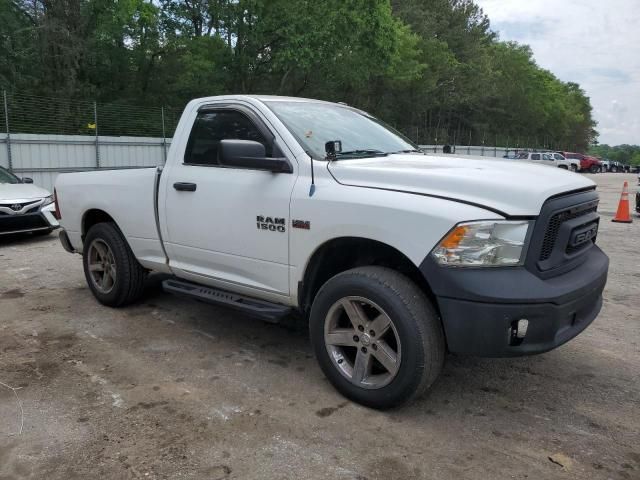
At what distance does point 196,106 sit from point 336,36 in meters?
22.2

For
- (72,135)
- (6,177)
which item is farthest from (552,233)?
(72,135)

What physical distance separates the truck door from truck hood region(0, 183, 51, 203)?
210 inches

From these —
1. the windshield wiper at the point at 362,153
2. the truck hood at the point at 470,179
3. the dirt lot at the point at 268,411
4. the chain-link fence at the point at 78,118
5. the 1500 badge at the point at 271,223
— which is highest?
the chain-link fence at the point at 78,118

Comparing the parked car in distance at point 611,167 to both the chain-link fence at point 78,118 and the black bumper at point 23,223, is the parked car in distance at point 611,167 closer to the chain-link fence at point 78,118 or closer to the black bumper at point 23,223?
the chain-link fence at point 78,118

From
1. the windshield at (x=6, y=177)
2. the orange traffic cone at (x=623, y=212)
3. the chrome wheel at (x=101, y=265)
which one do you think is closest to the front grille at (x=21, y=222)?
the windshield at (x=6, y=177)

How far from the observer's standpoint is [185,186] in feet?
13.5

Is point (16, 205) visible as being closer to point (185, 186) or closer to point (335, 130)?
point (185, 186)

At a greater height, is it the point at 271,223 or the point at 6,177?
the point at 271,223

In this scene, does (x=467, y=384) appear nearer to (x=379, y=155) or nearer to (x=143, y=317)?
(x=379, y=155)

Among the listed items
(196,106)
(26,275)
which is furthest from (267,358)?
(26,275)

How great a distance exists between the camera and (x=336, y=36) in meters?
24.9

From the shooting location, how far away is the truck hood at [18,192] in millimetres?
8398

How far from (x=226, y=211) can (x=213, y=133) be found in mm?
731

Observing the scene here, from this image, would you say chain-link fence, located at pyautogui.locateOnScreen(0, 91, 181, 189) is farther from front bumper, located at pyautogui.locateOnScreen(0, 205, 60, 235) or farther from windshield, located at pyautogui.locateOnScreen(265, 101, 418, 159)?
windshield, located at pyautogui.locateOnScreen(265, 101, 418, 159)
